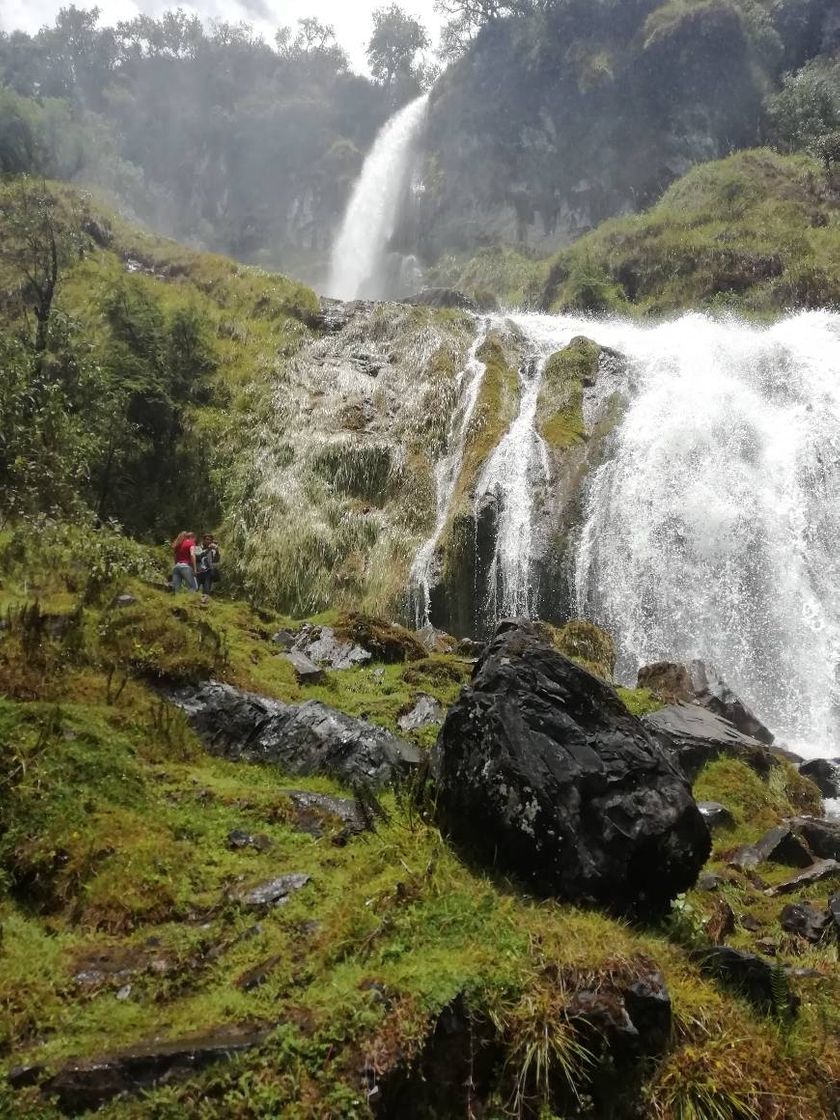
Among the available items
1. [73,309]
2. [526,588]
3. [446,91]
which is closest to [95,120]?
[446,91]

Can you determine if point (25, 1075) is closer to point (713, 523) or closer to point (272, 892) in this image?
point (272, 892)

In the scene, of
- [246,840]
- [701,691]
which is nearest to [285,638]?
[701,691]

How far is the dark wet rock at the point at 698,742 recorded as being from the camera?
368 inches

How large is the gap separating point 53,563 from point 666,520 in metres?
11.9

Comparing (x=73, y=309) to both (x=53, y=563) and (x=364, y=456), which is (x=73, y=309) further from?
(x=53, y=563)

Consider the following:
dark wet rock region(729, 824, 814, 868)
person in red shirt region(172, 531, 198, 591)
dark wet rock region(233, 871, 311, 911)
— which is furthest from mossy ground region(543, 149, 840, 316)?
dark wet rock region(233, 871, 311, 911)

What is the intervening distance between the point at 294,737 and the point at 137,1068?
375cm

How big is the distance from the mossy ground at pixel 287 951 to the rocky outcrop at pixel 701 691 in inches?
214

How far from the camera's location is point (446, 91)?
55188 millimetres

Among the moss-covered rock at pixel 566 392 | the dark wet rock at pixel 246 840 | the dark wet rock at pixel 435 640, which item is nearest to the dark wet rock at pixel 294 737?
the dark wet rock at pixel 246 840

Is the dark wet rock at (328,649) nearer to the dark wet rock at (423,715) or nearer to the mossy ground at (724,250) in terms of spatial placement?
the dark wet rock at (423,715)

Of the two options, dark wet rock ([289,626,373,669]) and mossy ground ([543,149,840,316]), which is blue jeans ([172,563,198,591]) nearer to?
dark wet rock ([289,626,373,669])

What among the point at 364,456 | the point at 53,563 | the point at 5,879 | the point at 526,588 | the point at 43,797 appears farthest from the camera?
the point at 364,456

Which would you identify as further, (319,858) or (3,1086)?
(319,858)
